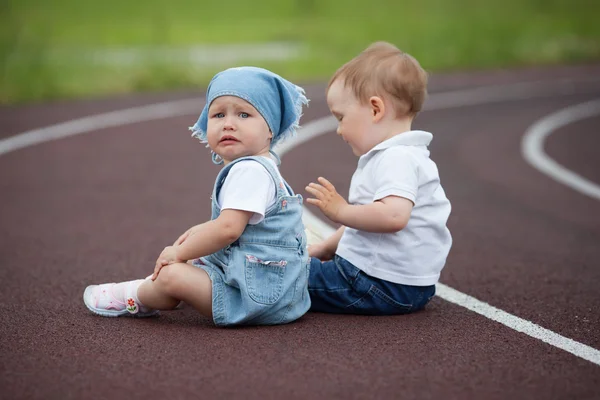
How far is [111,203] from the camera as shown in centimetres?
893

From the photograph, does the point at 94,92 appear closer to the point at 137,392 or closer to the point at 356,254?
the point at 356,254

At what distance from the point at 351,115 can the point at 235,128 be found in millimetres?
706

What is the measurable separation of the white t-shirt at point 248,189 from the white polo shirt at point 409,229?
63cm

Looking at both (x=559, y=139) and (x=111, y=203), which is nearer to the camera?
(x=111, y=203)

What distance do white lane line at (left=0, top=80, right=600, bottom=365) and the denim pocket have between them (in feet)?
4.09

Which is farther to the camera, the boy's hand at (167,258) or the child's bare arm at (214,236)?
the boy's hand at (167,258)

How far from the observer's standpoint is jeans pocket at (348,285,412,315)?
206 inches

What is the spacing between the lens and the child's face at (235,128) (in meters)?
4.95

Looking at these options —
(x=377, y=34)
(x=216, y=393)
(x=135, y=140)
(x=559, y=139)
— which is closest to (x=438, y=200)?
(x=216, y=393)

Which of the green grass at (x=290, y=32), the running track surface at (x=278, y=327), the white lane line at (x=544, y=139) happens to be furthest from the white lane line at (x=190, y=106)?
the green grass at (x=290, y=32)

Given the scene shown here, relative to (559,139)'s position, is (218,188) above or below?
above

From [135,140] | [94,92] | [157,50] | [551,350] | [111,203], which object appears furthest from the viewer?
[157,50]

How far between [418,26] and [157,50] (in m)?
8.93

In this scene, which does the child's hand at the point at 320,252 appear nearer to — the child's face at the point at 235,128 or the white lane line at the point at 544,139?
the child's face at the point at 235,128
